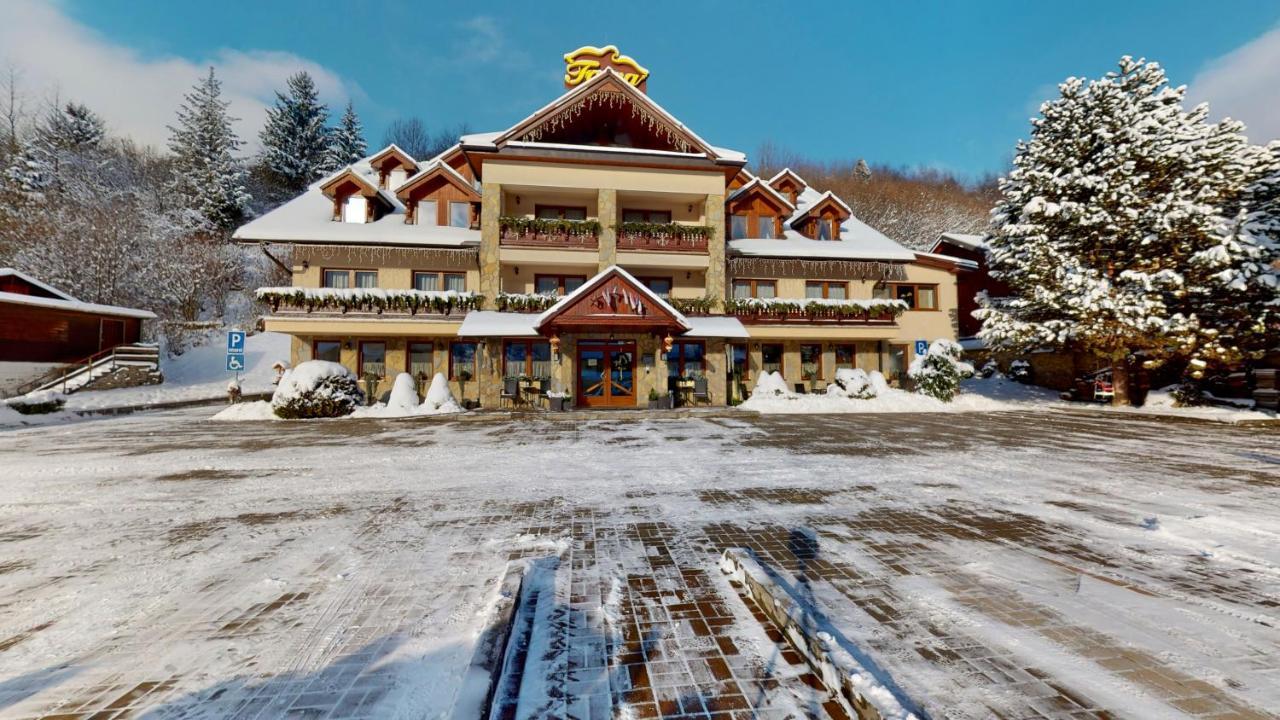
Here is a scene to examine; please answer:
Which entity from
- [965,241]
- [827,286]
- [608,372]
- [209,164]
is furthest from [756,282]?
[209,164]

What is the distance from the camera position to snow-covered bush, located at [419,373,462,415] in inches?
721

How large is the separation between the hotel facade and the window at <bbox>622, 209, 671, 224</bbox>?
0.07 meters

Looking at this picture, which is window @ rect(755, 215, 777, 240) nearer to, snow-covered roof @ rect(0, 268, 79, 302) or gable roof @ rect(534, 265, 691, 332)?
gable roof @ rect(534, 265, 691, 332)

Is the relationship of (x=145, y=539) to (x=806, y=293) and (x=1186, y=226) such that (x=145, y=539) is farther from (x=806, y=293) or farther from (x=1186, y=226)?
(x=1186, y=226)

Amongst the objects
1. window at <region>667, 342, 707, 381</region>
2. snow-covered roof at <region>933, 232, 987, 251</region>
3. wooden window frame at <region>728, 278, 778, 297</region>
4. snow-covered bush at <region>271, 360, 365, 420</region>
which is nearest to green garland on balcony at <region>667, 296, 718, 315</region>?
window at <region>667, 342, 707, 381</region>

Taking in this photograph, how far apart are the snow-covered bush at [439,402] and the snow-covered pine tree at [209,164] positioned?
112ft

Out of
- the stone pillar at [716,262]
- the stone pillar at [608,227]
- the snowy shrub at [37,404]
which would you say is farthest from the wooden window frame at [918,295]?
the snowy shrub at [37,404]

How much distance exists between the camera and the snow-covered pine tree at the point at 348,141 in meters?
48.5

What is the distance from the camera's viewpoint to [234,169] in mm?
40656

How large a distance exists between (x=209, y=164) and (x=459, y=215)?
33492 mm

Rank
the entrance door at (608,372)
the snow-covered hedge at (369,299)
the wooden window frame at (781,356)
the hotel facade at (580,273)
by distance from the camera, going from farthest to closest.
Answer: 1. the wooden window frame at (781,356)
2. the entrance door at (608,372)
3. the hotel facade at (580,273)
4. the snow-covered hedge at (369,299)

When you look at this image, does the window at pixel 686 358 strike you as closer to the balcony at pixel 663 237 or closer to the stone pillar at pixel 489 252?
the balcony at pixel 663 237

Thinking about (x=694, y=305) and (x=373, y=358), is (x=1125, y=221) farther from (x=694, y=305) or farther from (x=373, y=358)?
(x=373, y=358)

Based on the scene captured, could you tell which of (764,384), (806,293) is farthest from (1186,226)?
(764,384)
